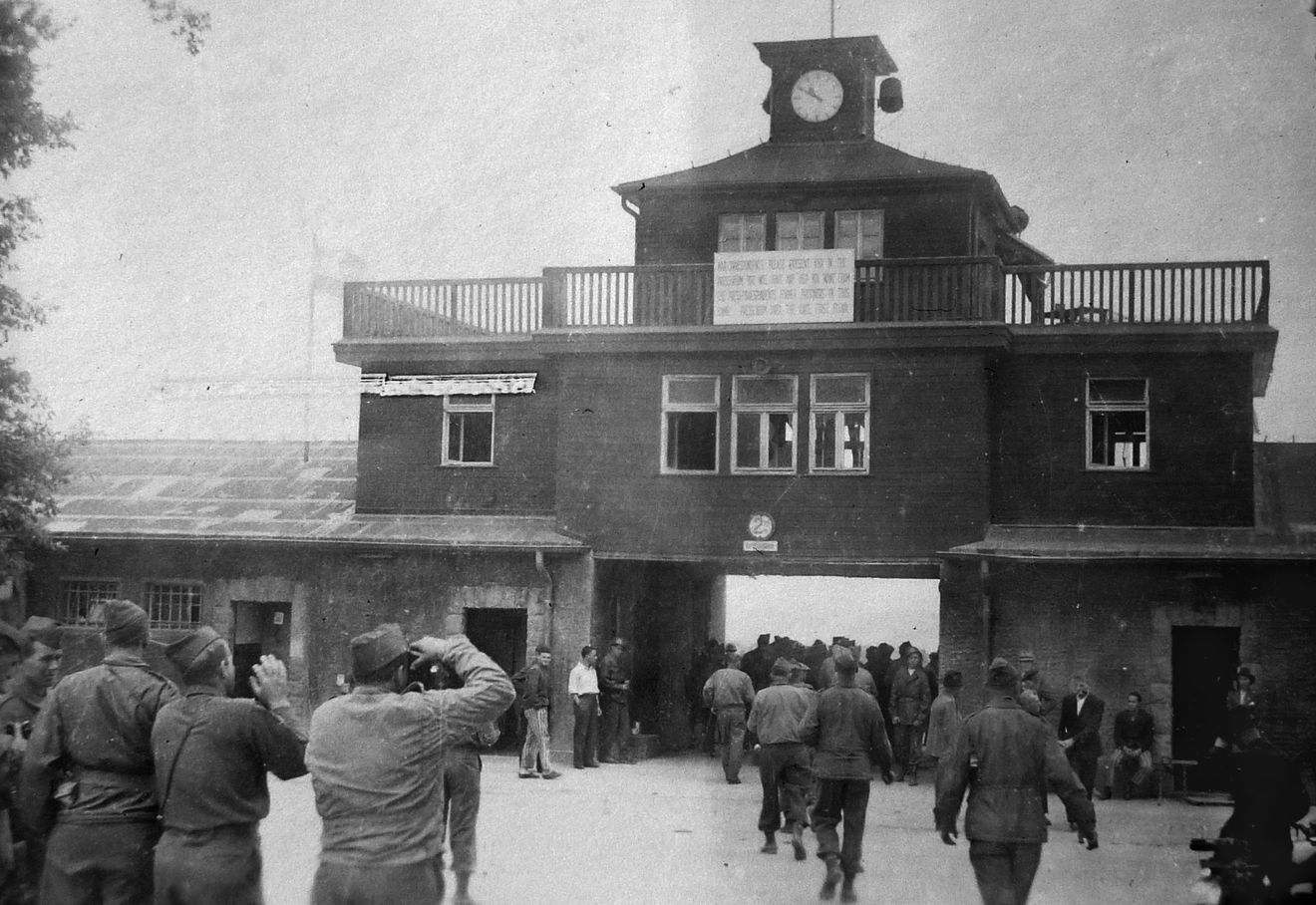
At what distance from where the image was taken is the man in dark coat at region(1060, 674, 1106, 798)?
55.0 feet

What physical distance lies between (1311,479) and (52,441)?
18075 mm

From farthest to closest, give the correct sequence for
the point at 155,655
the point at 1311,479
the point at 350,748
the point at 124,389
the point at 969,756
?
the point at 124,389 < the point at 155,655 < the point at 1311,479 < the point at 969,756 < the point at 350,748

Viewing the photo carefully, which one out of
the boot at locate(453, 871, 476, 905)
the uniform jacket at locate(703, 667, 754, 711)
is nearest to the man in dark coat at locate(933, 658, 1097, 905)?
the boot at locate(453, 871, 476, 905)

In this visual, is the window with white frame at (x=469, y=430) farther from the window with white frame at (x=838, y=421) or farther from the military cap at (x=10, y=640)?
the military cap at (x=10, y=640)

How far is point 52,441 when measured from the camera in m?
19.4

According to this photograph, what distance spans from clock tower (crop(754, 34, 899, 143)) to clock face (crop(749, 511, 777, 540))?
21.9 ft

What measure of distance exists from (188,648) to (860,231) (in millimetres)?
17502

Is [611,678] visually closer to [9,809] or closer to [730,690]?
[730,690]

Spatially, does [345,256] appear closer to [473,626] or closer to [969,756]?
[473,626]

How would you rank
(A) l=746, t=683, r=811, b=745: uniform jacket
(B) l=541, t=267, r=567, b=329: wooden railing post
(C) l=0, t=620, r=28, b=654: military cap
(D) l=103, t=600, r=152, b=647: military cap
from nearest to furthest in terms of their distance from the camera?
(D) l=103, t=600, r=152, b=647: military cap < (C) l=0, t=620, r=28, b=654: military cap < (A) l=746, t=683, r=811, b=745: uniform jacket < (B) l=541, t=267, r=567, b=329: wooden railing post

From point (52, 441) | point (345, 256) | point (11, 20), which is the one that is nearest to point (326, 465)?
point (345, 256)

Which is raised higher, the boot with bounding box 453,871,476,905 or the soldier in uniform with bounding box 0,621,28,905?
the soldier in uniform with bounding box 0,621,28,905

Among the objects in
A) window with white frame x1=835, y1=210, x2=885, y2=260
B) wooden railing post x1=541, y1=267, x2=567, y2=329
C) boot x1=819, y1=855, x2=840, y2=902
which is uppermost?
window with white frame x1=835, y1=210, x2=885, y2=260

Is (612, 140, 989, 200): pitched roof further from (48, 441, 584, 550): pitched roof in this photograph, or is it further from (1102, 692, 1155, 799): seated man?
(1102, 692, 1155, 799): seated man
